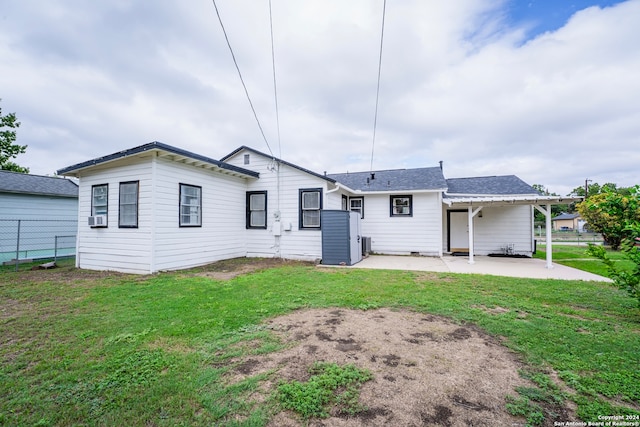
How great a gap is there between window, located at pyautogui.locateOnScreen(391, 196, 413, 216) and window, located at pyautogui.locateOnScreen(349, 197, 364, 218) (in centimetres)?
139

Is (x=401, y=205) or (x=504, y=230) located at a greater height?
(x=401, y=205)

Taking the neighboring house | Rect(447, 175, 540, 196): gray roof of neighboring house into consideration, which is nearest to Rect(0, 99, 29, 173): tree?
Rect(447, 175, 540, 196): gray roof of neighboring house

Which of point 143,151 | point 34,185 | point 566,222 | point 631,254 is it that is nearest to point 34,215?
point 34,185

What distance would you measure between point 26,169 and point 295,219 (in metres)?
24.0

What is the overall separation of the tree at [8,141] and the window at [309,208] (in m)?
20.6

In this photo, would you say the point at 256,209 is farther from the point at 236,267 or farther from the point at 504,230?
the point at 504,230

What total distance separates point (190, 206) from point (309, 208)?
13.2 feet

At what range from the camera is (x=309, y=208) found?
9.85 meters

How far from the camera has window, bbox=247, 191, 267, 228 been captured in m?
10.4

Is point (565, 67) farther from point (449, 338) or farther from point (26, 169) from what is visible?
point (26, 169)

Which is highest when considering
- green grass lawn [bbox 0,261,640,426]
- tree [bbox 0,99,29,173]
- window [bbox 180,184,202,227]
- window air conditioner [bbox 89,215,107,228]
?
tree [bbox 0,99,29,173]

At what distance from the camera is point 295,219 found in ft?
32.6

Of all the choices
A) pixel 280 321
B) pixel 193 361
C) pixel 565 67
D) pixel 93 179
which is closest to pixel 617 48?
pixel 565 67

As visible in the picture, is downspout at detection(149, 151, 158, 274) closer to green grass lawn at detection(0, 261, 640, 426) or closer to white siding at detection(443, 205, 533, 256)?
green grass lawn at detection(0, 261, 640, 426)
